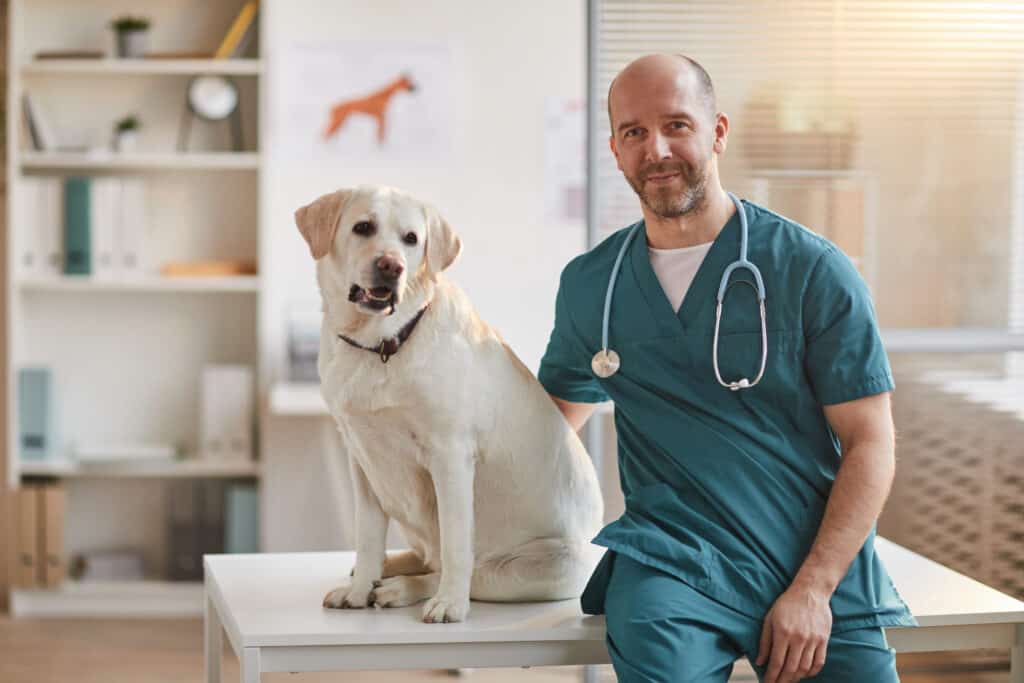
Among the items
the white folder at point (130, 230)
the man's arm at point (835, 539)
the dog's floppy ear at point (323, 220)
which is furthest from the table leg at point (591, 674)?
the white folder at point (130, 230)

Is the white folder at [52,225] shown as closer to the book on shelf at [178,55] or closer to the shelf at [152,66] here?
the shelf at [152,66]

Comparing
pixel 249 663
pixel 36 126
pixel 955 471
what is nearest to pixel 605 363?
pixel 249 663

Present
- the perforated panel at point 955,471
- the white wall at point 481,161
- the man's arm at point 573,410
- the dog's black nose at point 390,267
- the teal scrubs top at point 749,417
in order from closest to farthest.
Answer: the dog's black nose at point 390,267, the teal scrubs top at point 749,417, the man's arm at point 573,410, the perforated panel at point 955,471, the white wall at point 481,161

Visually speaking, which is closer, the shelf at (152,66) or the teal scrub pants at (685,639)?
the teal scrub pants at (685,639)

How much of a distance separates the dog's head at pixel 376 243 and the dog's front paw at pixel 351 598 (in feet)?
1.37

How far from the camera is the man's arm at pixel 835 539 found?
1.68m

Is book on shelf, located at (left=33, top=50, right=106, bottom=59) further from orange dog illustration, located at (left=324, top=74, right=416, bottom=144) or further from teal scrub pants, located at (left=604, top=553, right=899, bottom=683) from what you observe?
teal scrub pants, located at (left=604, top=553, right=899, bottom=683)

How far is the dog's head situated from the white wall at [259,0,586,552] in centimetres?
261

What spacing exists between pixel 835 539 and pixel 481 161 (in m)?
2.90

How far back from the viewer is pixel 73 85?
4324 millimetres

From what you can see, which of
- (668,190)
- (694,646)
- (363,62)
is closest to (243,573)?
(694,646)

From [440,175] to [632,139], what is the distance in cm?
266

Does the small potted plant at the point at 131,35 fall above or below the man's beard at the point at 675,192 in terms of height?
above

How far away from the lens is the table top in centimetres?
170
